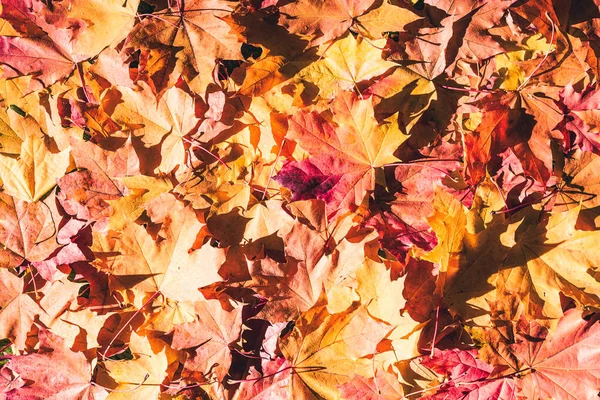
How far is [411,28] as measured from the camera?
4.65 feet

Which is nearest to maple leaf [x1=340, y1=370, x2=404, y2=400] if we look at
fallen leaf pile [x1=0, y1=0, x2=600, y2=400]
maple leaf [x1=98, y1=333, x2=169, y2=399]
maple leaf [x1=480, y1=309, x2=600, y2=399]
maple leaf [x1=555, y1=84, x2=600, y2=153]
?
fallen leaf pile [x1=0, y1=0, x2=600, y2=400]

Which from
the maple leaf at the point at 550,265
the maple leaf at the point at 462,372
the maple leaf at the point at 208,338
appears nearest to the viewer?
the maple leaf at the point at 550,265

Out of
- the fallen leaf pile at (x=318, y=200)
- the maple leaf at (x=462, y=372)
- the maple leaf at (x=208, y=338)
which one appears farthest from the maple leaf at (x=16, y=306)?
the maple leaf at (x=462, y=372)

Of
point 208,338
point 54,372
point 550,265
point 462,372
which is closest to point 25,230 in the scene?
point 54,372

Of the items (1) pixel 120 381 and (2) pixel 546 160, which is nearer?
(2) pixel 546 160

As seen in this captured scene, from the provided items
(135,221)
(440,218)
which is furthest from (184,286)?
(440,218)

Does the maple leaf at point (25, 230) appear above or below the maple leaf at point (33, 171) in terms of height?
below

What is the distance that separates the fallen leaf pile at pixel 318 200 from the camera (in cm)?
135

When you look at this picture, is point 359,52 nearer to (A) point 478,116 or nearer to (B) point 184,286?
(A) point 478,116

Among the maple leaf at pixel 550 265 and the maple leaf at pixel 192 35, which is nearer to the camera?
the maple leaf at pixel 550 265

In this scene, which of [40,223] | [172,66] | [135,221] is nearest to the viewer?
[172,66]

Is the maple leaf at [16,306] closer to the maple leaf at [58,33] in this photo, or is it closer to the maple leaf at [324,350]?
the maple leaf at [58,33]

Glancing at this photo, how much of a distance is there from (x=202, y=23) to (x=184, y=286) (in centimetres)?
81

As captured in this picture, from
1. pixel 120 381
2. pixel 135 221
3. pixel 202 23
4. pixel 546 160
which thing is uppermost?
pixel 202 23
